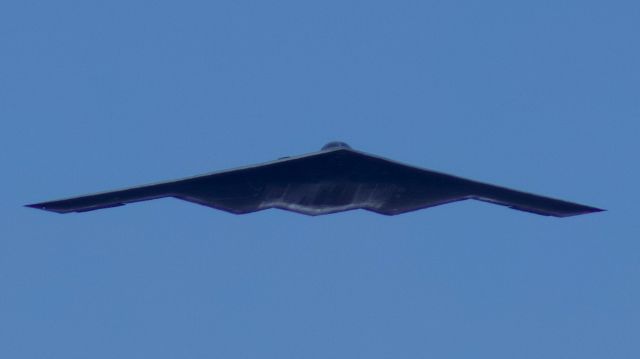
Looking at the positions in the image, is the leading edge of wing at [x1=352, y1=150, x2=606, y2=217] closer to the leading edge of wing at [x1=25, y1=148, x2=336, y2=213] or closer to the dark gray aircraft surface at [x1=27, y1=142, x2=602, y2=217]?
the dark gray aircraft surface at [x1=27, y1=142, x2=602, y2=217]

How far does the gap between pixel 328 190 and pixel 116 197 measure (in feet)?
12.5

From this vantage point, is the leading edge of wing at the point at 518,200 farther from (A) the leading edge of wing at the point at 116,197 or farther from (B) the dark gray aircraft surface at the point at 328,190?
(A) the leading edge of wing at the point at 116,197

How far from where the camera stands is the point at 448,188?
3114cm

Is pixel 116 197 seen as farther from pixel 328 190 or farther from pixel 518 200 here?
pixel 518 200

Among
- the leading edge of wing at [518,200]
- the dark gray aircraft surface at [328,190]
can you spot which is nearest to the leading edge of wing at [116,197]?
the dark gray aircraft surface at [328,190]

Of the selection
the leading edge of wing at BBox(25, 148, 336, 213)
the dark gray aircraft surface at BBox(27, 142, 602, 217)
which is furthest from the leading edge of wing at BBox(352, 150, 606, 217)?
the leading edge of wing at BBox(25, 148, 336, 213)

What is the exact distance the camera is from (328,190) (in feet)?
100.0

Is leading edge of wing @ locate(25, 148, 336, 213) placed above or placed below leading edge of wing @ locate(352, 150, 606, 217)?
below

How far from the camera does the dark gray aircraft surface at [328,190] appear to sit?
29188 millimetres

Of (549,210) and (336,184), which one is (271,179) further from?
(549,210)

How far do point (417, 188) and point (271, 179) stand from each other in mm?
Result: 2851

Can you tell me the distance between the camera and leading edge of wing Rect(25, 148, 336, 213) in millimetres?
29188

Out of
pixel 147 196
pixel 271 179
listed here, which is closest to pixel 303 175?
pixel 271 179

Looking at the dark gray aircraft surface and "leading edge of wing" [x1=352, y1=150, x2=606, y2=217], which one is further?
"leading edge of wing" [x1=352, y1=150, x2=606, y2=217]
